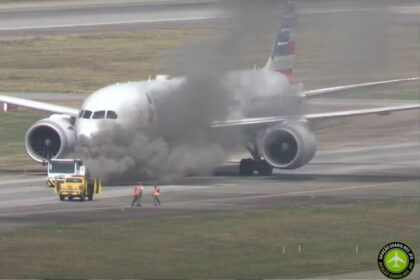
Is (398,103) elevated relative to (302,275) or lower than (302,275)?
elevated

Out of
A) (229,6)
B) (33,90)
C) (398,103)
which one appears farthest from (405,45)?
(33,90)

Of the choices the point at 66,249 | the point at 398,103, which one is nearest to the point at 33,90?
the point at 398,103

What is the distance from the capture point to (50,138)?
246 feet

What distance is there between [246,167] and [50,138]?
10.4 m

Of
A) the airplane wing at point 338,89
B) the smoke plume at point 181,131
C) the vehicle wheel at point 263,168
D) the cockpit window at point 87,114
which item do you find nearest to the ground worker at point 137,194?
the smoke plume at point 181,131

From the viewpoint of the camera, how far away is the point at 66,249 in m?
49.8

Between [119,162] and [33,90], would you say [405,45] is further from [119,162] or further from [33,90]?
[33,90]

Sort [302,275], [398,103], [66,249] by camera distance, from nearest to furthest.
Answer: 1. [302,275]
2. [66,249]
3. [398,103]

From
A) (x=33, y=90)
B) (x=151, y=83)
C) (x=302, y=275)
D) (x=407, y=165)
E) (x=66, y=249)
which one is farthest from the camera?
(x=33, y=90)

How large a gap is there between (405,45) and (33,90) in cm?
5840

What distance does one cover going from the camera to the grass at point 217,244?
46.1 m

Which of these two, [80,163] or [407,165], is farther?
[407,165]

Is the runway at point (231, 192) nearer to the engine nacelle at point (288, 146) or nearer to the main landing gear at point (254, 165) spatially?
the main landing gear at point (254, 165)

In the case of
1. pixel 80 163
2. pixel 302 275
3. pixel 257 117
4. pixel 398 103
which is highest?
pixel 398 103
